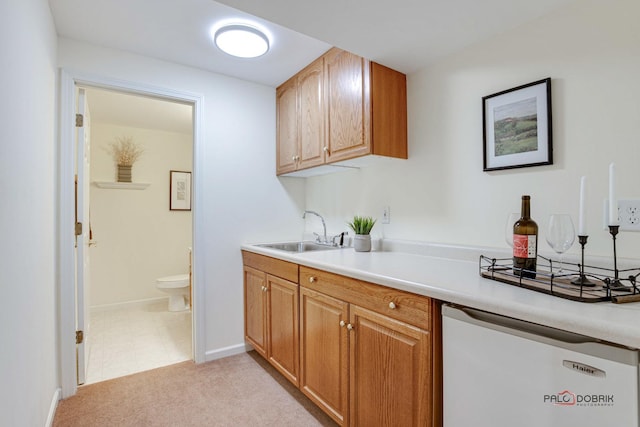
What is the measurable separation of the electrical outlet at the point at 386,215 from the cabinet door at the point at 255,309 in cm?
91

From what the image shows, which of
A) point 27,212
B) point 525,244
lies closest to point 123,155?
point 27,212

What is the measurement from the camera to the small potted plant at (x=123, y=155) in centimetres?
368

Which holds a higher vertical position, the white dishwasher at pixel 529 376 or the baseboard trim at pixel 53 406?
the white dishwasher at pixel 529 376

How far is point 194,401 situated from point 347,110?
77.6 inches

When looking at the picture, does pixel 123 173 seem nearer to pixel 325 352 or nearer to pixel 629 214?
pixel 325 352

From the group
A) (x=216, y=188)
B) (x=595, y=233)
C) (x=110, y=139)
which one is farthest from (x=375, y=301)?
(x=110, y=139)

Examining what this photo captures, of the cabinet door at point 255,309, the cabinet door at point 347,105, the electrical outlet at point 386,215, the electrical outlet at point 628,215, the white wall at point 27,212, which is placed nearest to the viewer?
the white wall at point 27,212

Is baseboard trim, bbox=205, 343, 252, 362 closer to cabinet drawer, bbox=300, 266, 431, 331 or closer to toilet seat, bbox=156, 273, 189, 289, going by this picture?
cabinet drawer, bbox=300, 266, 431, 331

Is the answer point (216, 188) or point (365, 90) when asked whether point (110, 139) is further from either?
point (365, 90)

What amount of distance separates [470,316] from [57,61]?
2.58m

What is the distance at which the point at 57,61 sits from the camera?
1.91 meters

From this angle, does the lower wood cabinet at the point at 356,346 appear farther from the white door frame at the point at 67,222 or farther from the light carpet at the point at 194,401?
the white door frame at the point at 67,222

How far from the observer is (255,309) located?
2350mm

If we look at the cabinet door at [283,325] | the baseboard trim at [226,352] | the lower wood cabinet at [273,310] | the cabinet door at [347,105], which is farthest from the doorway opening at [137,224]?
the cabinet door at [347,105]
